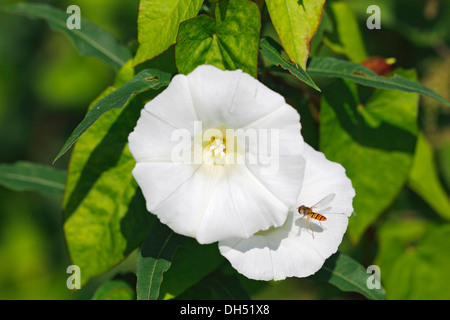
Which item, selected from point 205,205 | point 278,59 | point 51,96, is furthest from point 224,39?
point 51,96

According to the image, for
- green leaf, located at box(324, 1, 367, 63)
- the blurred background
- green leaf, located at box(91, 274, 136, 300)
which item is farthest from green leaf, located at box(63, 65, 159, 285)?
the blurred background

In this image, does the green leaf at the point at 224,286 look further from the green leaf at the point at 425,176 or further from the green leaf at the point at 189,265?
the green leaf at the point at 425,176

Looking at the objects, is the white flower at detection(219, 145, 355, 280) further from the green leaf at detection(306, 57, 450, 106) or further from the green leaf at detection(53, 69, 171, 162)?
the green leaf at detection(53, 69, 171, 162)

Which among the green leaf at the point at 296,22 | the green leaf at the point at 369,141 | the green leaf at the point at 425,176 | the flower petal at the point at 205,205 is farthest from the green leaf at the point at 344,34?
the flower petal at the point at 205,205

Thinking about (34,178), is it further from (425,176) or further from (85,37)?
(425,176)
